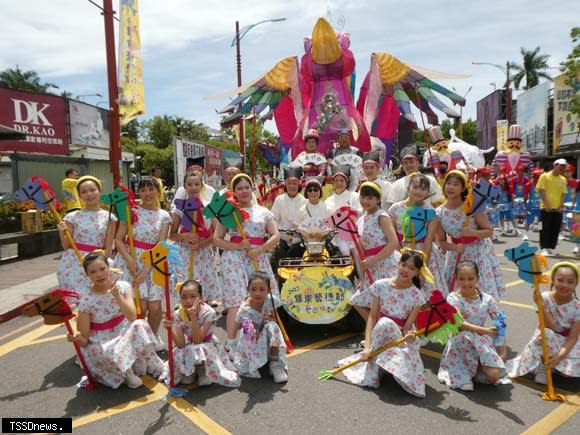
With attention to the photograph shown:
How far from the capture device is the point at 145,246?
4188 millimetres

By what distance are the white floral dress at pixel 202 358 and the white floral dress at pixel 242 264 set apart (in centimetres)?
53

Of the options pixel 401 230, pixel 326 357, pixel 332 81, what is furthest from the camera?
pixel 332 81

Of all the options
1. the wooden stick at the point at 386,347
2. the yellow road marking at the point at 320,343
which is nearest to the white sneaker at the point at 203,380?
the yellow road marking at the point at 320,343

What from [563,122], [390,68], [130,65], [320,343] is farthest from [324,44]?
[563,122]

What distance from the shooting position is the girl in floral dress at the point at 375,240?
4078 millimetres

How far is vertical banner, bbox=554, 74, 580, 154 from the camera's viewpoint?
25812 millimetres

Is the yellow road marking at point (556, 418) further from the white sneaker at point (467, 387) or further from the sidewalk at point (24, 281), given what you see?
the sidewalk at point (24, 281)

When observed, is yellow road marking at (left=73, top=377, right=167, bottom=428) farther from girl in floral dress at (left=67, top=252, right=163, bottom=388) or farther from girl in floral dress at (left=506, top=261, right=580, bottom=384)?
girl in floral dress at (left=506, top=261, right=580, bottom=384)

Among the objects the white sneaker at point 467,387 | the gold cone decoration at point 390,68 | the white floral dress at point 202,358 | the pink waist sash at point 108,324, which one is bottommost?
the white sneaker at point 467,387

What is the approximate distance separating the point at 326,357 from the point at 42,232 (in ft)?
28.2

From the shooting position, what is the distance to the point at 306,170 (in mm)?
7551

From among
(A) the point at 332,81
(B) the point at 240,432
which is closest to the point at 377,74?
(A) the point at 332,81

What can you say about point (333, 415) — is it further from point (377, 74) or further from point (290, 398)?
point (377, 74)

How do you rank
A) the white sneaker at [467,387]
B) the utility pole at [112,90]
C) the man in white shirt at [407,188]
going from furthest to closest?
the utility pole at [112,90] < the man in white shirt at [407,188] < the white sneaker at [467,387]
